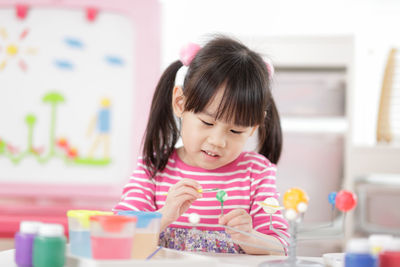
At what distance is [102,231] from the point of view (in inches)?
26.3

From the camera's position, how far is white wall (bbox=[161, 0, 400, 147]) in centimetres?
323

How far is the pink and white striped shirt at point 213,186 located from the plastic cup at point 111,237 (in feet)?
1.38

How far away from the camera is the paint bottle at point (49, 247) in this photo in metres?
0.67

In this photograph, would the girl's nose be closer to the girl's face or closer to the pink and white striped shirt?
the girl's face

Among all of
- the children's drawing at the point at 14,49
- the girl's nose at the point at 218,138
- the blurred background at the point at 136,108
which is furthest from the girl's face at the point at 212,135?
the children's drawing at the point at 14,49

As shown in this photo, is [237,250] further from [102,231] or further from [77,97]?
[77,97]

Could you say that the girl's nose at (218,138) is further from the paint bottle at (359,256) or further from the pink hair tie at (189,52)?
the paint bottle at (359,256)

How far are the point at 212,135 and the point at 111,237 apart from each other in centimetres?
39

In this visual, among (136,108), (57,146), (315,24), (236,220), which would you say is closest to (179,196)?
(236,220)

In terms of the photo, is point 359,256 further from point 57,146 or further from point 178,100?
point 57,146

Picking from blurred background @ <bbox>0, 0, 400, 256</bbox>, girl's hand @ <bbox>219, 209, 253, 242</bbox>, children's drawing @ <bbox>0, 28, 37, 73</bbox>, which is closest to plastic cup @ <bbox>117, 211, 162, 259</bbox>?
girl's hand @ <bbox>219, 209, 253, 242</bbox>

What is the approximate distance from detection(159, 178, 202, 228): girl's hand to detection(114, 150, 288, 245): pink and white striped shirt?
170mm

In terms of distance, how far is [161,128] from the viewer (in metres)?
1.21

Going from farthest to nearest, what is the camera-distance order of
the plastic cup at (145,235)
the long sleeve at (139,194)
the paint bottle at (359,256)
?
the long sleeve at (139,194), the plastic cup at (145,235), the paint bottle at (359,256)
